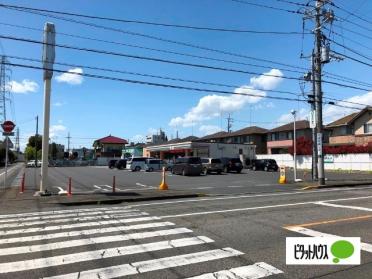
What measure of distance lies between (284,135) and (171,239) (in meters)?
68.2

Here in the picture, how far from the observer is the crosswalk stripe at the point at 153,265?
6.39 meters

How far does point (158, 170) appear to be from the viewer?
51625mm

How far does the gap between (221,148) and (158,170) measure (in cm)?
2000

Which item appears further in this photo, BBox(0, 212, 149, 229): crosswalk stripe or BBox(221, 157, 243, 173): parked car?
BBox(221, 157, 243, 173): parked car

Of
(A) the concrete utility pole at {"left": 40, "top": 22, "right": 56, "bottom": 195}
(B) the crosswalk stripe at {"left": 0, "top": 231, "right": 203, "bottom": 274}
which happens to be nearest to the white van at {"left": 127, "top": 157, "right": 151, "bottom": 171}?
(A) the concrete utility pole at {"left": 40, "top": 22, "right": 56, "bottom": 195}

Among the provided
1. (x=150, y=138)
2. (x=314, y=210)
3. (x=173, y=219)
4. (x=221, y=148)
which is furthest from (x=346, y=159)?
(x=150, y=138)

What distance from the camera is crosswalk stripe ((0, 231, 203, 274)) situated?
6.94 m

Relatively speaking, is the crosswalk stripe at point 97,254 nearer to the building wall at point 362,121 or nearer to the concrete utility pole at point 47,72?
the concrete utility pole at point 47,72

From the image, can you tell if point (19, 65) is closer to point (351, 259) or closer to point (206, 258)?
point (206, 258)

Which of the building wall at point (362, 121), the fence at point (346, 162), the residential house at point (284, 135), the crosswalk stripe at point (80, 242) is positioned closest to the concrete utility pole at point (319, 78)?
the crosswalk stripe at point (80, 242)

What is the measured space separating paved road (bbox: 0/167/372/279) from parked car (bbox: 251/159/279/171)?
127 ft

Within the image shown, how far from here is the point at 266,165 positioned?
53.4 meters

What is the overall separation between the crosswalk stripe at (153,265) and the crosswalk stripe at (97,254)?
0.70 m

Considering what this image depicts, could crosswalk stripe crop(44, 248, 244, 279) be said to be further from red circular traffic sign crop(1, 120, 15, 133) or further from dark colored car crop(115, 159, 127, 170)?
dark colored car crop(115, 159, 127, 170)
